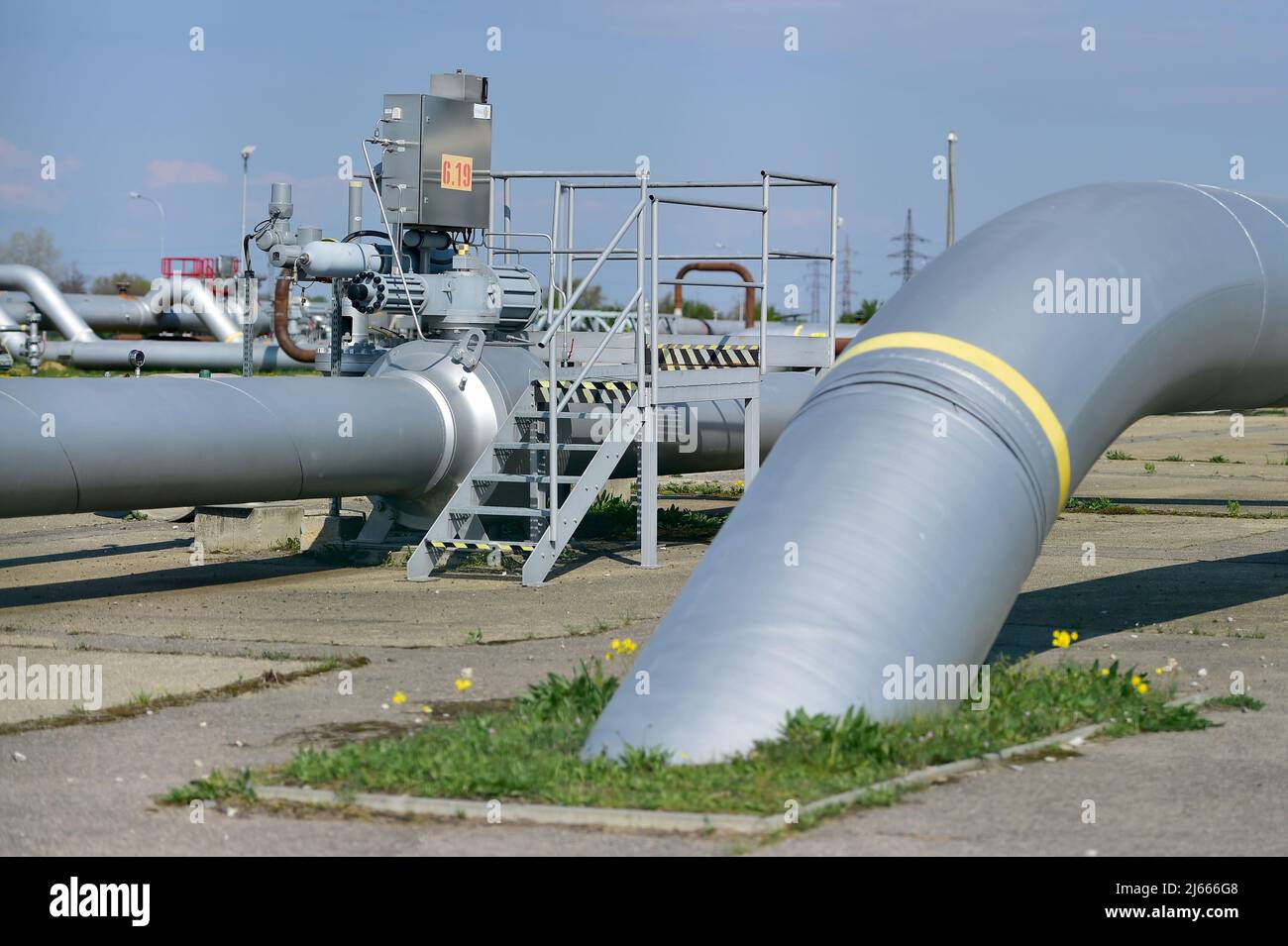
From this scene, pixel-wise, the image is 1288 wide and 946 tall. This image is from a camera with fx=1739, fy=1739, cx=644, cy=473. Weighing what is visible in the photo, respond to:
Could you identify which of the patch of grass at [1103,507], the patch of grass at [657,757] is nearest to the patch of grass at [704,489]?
the patch of grass at [1103,507]

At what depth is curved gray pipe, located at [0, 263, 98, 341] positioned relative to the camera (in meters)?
55.2

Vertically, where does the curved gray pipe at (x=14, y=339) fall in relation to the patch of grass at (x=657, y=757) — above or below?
below

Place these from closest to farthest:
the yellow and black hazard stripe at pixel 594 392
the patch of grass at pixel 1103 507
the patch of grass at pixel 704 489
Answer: the yellow and black hazard stripe at pixel 594 392
the patch of grass at pixel 1103 507
the patch of grass at pixel 704 489

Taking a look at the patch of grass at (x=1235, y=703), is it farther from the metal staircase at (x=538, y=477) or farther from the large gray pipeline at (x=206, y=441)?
the large gray pipeline at (x=206, y=441)

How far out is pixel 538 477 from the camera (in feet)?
42.5

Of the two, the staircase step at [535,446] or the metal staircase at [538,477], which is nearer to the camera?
the metal staircase at [538,477]

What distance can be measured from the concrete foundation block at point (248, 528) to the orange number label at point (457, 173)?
3.03 meters

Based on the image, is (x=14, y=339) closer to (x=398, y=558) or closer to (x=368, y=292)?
(x=368, y=292)

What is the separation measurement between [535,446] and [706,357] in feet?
8.38

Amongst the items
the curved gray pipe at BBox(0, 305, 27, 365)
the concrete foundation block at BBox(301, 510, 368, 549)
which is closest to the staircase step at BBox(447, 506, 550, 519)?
the concrete foundation block at BBox(301, 510, 368, 549)

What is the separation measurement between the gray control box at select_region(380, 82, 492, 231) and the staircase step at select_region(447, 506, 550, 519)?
282 centimetres

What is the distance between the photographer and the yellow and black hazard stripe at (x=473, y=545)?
41.9ft
